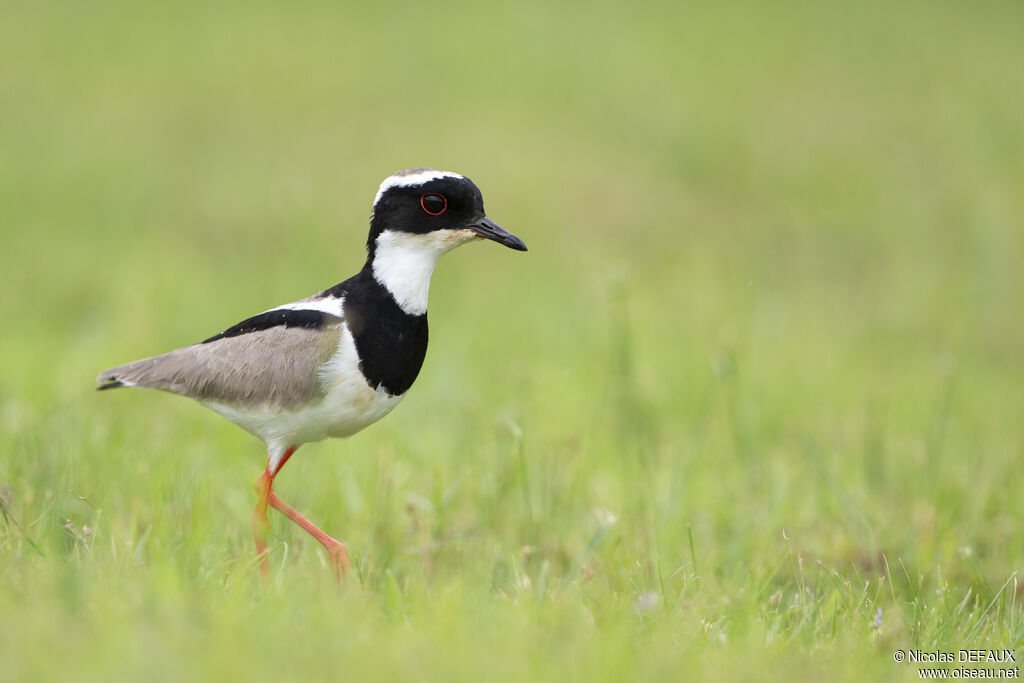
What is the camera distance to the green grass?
379cm

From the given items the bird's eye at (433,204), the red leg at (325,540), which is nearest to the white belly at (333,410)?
the red leg at (325,540)


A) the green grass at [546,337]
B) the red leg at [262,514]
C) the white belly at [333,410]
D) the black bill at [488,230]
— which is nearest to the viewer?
the green grass at [546,337]

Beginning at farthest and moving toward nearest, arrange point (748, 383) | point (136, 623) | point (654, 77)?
1. point (654, 77)
2. point (748, 383)
3. point (136, 623)

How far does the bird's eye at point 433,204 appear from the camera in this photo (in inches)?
175

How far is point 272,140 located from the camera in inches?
481

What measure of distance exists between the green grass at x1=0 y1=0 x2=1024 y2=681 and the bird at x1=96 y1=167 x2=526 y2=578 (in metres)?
0.58

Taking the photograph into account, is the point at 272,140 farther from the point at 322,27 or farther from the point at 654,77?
the point at 654,77

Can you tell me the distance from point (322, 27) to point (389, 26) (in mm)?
989

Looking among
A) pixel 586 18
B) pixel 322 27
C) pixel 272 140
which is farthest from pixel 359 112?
pixel 586 18

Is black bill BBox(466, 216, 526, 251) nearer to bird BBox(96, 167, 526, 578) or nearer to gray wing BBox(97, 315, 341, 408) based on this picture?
bird BBox(96, 167, 526, 578)

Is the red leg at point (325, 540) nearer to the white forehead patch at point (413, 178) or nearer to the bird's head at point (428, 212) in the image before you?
the bird's head at point (428, 212)

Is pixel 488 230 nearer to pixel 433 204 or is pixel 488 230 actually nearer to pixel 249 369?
pixel 433 204

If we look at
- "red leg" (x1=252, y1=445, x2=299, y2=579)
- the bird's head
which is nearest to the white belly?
"red leg" (x1=252, y1=445, x2=299, y2=579)

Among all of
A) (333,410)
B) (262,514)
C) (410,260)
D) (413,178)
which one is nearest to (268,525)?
(262,514)
